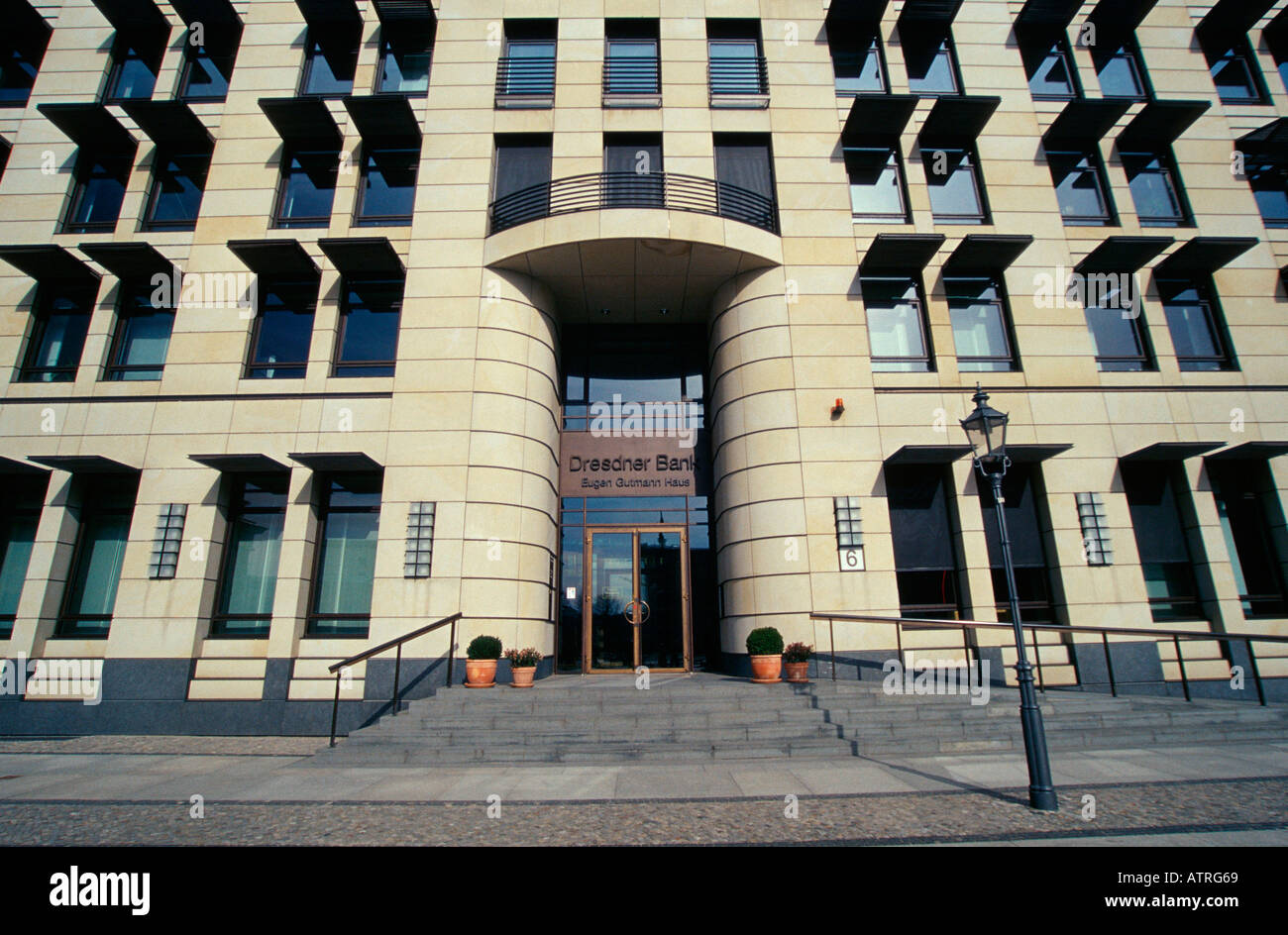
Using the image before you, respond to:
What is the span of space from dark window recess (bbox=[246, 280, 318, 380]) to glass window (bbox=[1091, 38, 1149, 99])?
850 inches

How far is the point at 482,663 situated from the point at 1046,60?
2108cm

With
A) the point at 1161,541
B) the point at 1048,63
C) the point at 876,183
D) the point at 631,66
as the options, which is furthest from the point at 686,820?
the point at 1048,63

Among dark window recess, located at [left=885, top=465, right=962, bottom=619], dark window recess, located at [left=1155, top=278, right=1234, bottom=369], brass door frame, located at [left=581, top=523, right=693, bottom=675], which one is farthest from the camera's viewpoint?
brass door frame, located at [left=581, top=523, right=693, bottom=675]

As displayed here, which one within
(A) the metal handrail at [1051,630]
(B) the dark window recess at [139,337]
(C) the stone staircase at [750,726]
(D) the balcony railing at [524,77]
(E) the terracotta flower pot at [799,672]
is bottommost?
(C) the stone staircase at [750,726]

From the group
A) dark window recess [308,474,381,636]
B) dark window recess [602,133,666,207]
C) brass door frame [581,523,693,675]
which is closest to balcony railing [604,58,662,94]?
dark window recess [602,133,666,207]

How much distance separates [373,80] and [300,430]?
9681mm

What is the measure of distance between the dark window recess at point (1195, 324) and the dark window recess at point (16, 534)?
26377 millimetres

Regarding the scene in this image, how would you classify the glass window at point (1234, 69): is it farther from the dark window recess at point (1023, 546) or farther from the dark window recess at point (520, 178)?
the dark window recess at point (520, 178)

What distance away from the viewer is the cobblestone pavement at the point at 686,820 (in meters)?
4.70

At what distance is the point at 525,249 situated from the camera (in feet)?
40.9

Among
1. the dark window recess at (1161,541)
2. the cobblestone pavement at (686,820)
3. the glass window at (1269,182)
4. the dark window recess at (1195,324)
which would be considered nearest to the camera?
the cobblestone pavement at (686,820)

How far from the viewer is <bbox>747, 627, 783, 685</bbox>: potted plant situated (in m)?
9.99

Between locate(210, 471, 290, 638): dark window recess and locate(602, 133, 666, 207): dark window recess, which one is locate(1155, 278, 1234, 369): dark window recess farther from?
locate(210, 471, 290, 638): dark window recess

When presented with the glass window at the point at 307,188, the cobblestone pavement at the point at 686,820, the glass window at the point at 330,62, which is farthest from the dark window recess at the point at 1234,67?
the glass window at the point at 307,188
